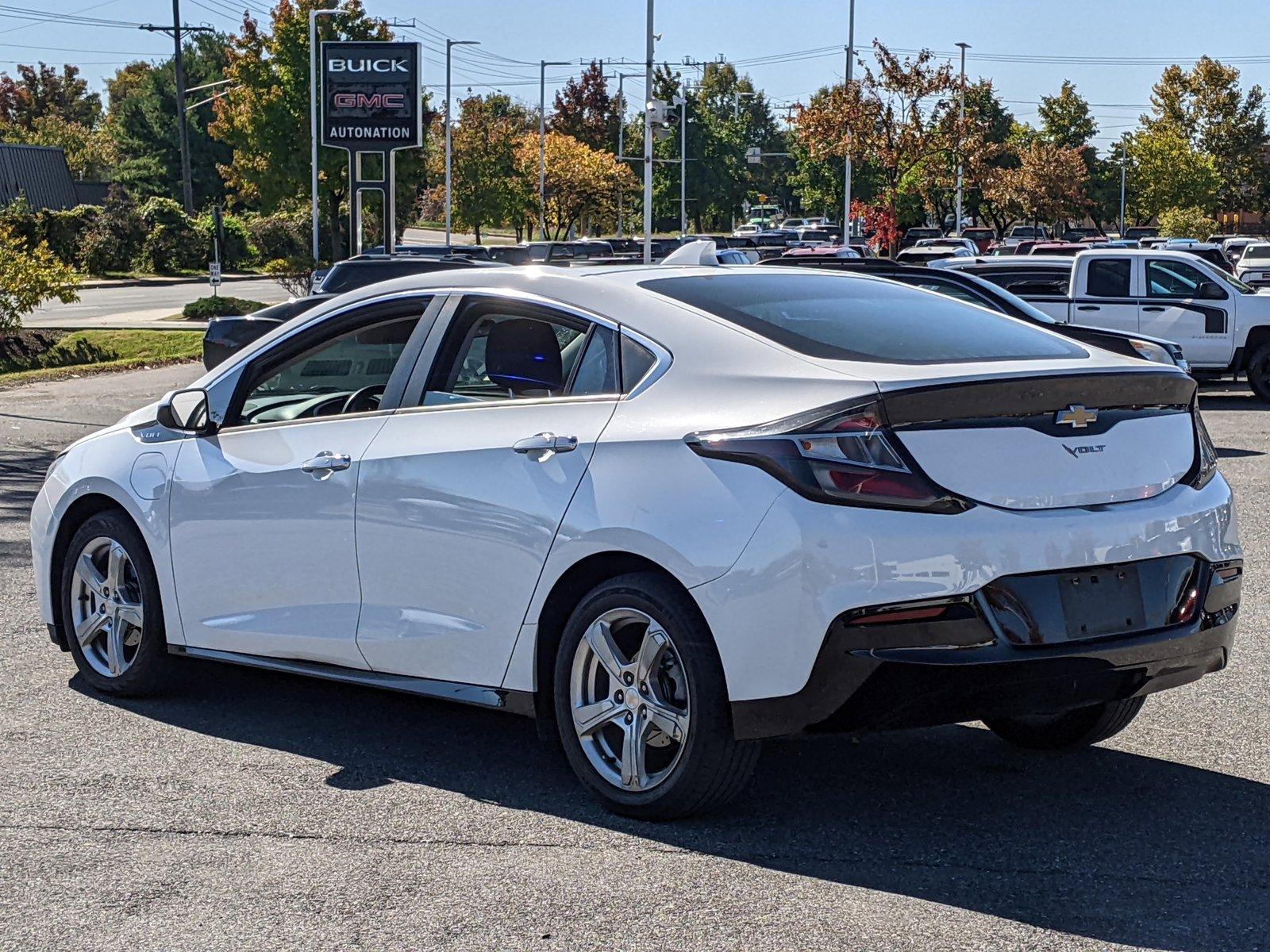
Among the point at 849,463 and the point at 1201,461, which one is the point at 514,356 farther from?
the point at 1201,461

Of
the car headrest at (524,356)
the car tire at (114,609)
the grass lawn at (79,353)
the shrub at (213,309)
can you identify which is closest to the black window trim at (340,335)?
the car headrest at (524,356)

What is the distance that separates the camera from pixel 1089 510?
4.56 meters

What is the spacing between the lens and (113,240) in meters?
63.0

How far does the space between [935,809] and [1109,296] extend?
1681cm

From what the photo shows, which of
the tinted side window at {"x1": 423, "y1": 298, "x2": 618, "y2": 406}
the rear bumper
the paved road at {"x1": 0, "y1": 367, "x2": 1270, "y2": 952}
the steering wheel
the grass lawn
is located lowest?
the grass lawn

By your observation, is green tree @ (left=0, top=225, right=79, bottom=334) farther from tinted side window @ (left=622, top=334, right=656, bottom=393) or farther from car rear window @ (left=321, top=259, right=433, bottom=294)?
tinted side window @ (left=622, top=334, right=656, bottom=393)

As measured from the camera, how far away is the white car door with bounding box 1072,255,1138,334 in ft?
67.8

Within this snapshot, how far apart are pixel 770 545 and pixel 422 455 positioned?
138 centimetres

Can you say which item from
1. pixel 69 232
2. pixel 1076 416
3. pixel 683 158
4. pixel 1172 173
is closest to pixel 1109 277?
pixel 1076 416

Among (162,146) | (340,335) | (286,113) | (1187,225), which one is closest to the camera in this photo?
(340,335)

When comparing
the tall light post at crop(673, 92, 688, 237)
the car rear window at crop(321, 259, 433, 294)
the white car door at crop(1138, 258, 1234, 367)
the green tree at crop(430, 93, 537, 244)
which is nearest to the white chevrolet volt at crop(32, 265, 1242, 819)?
the car rear window at crop(321, 259, 433, 294)

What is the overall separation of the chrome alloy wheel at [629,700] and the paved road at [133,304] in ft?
→ 96.0

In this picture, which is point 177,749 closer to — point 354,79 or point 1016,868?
point 1016,868

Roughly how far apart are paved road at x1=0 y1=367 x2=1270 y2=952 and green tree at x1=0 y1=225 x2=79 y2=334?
20.3 metres
